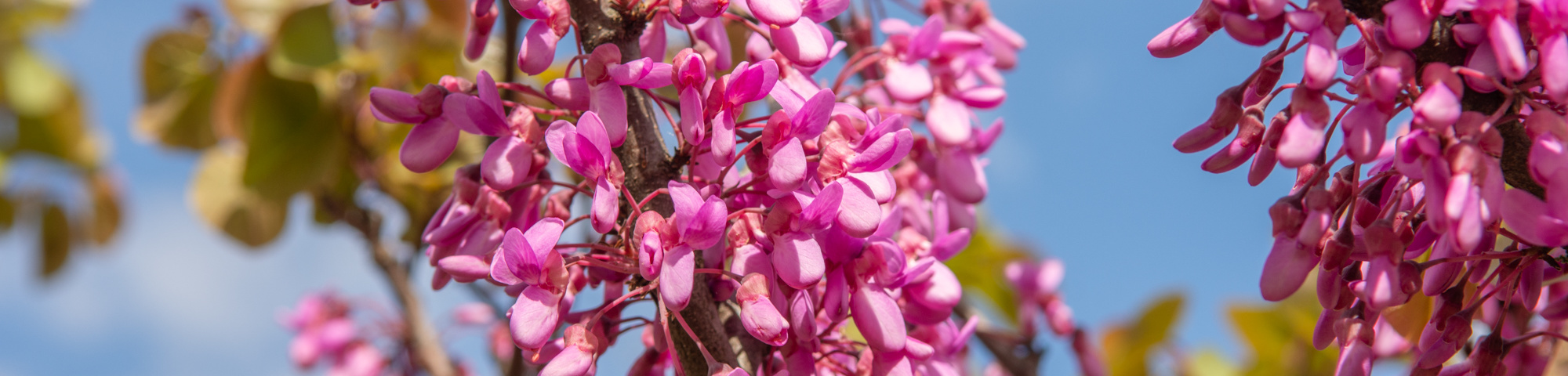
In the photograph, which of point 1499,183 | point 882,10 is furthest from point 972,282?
point 1499,183

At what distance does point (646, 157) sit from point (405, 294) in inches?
55.1

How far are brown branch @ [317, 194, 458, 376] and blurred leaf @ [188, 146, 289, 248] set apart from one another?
184mm

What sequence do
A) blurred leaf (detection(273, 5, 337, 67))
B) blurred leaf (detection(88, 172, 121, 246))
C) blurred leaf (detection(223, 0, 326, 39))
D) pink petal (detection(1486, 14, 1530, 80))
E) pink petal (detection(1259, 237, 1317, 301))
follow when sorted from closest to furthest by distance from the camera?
pink petal (detection(1486, 14, 1530, 80)) < pink petal (detection(1259, 237, 1317, 301)) < blurred leaf (detection(273, 5, 337, 67)) < blurred leaf (detection(223, 0, 326, 39)) < blurred leaf (detection(88, 172, 121, 246))

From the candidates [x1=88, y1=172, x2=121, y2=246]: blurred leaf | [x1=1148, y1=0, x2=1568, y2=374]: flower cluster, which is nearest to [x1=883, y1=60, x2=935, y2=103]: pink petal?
[x1=1148, y1=0, x2=1568, y2=374]: flower cluster

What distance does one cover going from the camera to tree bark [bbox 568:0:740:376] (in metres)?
0.79

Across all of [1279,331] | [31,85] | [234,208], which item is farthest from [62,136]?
[1279,331]

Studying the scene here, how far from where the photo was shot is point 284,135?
1970mm

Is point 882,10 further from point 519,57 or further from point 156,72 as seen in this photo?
point 156,72

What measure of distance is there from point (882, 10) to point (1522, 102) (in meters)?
0.98

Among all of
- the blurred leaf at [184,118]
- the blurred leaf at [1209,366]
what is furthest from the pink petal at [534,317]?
the blurred leaf at [1209,366]

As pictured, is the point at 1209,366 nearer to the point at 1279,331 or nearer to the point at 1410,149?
the point at 1279,331

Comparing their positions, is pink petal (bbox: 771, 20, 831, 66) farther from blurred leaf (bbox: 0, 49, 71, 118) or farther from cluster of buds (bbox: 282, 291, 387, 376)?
blurred leaf (bbox: 0, 49, 71, 118)

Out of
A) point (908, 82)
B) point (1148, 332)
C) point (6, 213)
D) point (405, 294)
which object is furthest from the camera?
point (6, 213)

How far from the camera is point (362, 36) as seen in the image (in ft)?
7.66
